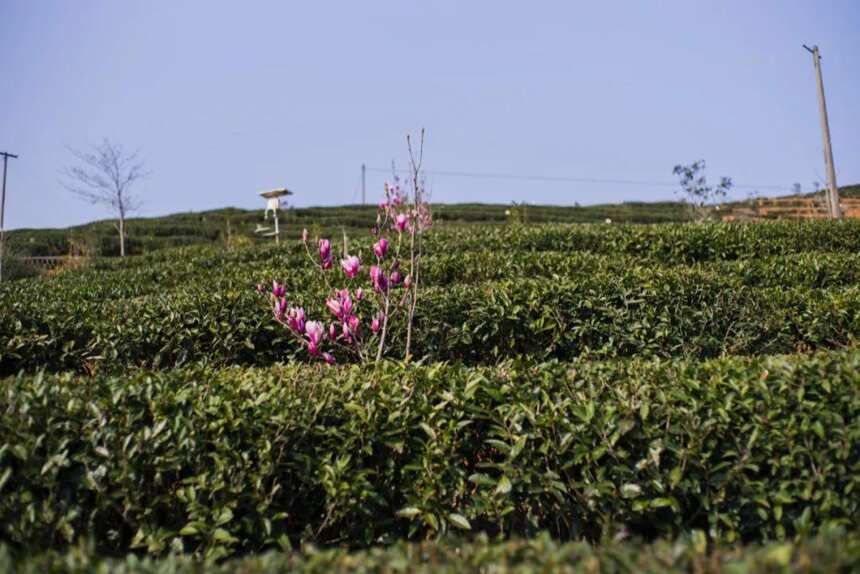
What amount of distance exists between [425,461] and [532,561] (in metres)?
1.12

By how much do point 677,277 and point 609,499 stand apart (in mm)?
4072

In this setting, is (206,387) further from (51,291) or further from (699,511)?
(51,291)

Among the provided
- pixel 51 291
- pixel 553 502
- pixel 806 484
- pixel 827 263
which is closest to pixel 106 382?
pixel 553 502

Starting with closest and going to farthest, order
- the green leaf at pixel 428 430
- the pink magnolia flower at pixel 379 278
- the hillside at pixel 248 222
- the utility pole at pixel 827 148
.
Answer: the green leaf at pixel 428 430, the pink magnolia flower at pixel 379 278, the utility pole at pixel 827 148, the hillside at pixel 248 222

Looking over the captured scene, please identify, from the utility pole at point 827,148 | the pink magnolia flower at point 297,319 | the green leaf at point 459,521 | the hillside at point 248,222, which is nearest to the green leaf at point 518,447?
the green leaf at point 459,521

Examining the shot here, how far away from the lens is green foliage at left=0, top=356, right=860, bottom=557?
2635mm

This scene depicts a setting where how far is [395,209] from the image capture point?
14.9ft

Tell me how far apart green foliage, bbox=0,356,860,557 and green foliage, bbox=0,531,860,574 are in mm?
820

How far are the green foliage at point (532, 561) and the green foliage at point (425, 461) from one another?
820 mm

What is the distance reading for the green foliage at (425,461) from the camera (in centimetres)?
263

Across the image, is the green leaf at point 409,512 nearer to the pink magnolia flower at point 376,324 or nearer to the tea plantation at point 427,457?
the tea plantation at point 427,457

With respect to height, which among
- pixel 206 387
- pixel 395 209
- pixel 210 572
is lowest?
pixel 210 572

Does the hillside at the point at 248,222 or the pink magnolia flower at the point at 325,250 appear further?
the hillside at the point at 248,222

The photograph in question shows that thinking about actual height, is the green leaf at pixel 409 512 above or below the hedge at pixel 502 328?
below
